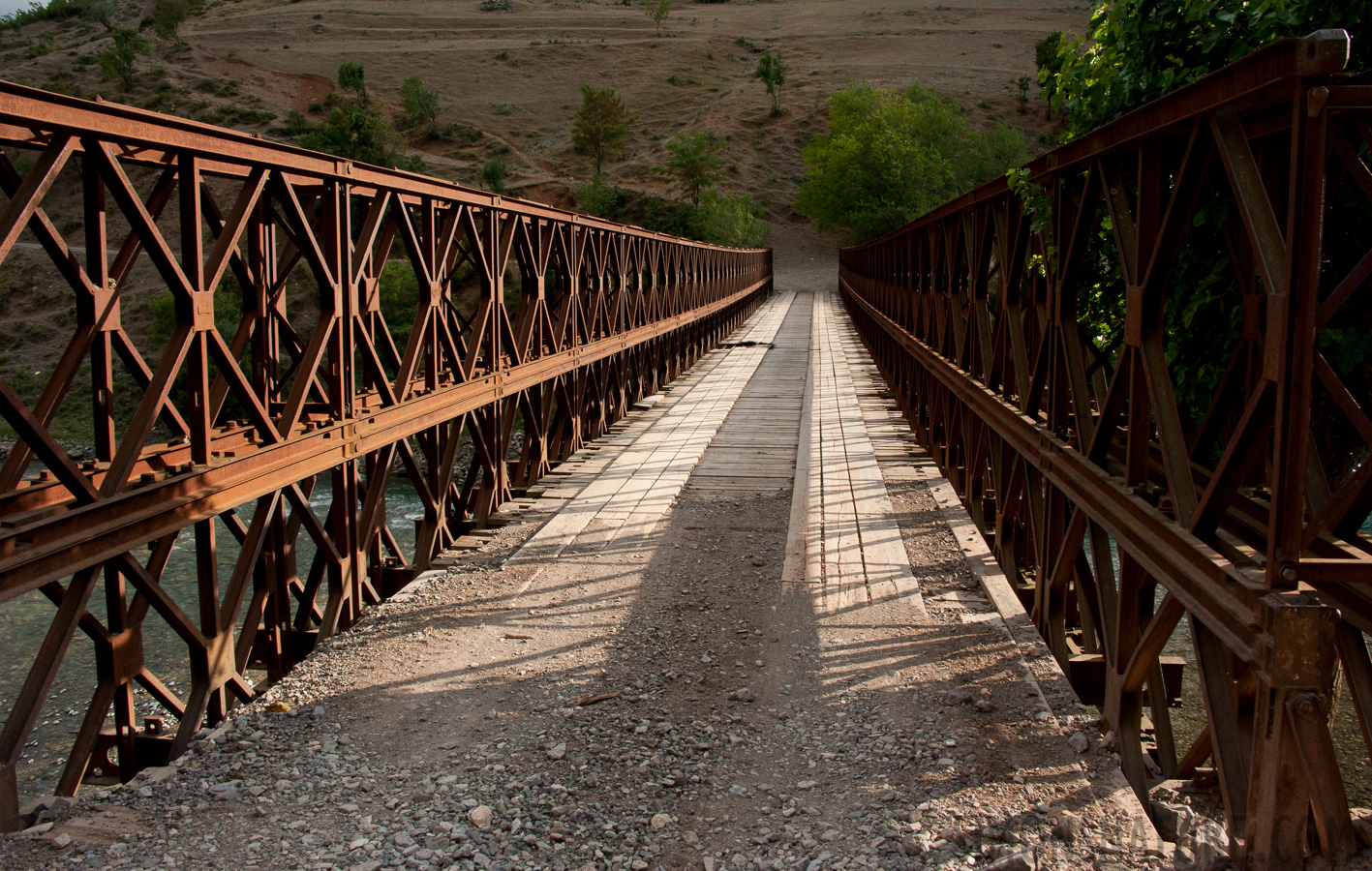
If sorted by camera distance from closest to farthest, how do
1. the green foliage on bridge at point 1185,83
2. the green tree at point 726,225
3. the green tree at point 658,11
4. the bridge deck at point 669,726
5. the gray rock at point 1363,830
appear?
the gray rock at point 1363,830 → the bridge deck at point 669,726 → the green foliage on bridge at point 1185,83 → the green tree at point 726,225 → the green tree at point 658,11

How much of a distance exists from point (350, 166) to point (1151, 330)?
4.14 m

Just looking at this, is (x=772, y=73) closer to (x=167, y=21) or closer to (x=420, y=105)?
(x=420, y=105)

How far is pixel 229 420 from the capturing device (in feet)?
18.0

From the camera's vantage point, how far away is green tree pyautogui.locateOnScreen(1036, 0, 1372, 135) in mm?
3883

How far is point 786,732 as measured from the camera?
4.09m

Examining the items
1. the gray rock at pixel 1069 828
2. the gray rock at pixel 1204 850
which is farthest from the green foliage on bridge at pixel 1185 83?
the gray rock at pixel 1069 828

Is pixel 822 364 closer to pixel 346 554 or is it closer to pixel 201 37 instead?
pixel 346 554

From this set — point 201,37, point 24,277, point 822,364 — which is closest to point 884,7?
point 201,37

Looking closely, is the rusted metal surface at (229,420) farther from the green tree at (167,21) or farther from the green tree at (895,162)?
the green tree at (167,21)

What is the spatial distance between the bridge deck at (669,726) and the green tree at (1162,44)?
112 inches

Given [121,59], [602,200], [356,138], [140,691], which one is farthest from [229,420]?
[121,59]

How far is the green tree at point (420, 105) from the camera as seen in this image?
78375 mm

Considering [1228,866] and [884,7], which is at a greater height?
[884,7]

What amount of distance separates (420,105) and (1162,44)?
81.2 metres
